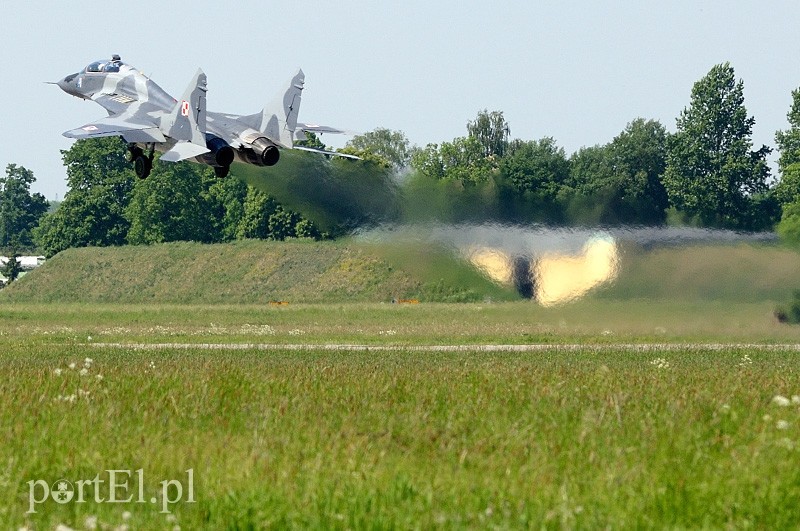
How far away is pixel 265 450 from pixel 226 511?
70.3 inches

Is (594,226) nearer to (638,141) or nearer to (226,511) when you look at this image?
(226,511)

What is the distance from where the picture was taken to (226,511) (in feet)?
33.7

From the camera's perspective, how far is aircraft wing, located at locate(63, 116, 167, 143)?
42406mm

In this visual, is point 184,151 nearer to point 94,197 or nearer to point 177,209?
point 177,209

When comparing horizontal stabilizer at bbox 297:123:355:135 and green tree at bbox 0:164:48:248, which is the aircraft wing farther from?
green tree at bbox 0:164:48:248

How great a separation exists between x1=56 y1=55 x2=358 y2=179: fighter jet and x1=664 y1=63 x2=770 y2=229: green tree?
187 ft

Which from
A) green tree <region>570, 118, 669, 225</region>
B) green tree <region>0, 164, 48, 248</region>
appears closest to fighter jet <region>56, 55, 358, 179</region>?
green tree <region>570, 118, 669, 225</region>

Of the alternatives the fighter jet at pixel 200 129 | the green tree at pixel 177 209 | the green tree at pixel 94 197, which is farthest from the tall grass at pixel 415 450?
the green tree at pixel 94 197

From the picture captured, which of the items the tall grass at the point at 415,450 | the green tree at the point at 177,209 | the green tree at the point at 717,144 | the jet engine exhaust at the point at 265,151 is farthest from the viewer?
the green tree at the point at 177,209

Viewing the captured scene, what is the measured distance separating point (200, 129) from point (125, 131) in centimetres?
287

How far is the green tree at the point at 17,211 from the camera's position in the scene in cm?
19262

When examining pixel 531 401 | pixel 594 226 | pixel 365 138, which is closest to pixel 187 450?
pixel 531 401

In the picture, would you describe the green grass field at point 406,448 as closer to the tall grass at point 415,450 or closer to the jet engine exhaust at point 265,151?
the tall grass at point 415,450

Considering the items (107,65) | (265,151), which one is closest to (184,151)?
(265,151)
